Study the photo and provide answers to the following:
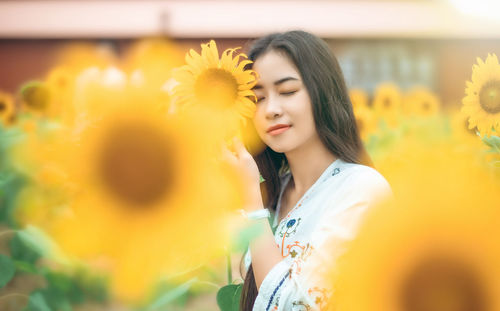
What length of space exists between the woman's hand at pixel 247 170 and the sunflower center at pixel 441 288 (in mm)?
371

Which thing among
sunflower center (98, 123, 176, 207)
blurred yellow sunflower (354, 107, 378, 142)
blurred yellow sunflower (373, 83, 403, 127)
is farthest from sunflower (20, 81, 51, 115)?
blurred yellow sunflower (373, 83, 403, 127)

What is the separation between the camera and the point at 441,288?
0.37 meters

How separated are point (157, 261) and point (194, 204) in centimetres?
5

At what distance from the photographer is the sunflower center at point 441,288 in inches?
14.4

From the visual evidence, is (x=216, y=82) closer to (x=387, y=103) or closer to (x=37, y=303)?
(x=37, y=303)

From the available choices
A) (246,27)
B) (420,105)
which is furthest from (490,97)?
(246,27)

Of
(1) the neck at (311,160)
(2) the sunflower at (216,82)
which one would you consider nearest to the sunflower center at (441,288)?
(2) the sunflower at (216,82)

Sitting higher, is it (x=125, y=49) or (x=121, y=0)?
(x=121, y=0)

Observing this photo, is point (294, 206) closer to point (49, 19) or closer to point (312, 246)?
point (312, 246)

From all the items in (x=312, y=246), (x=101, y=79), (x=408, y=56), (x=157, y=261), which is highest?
(x=408, y=56)

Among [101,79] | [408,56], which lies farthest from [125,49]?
[101,79]

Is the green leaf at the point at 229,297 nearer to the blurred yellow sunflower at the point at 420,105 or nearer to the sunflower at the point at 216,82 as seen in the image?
the sunflower at the point at 216,82

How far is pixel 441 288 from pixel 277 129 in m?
0.64

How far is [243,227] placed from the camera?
1.33 feet
